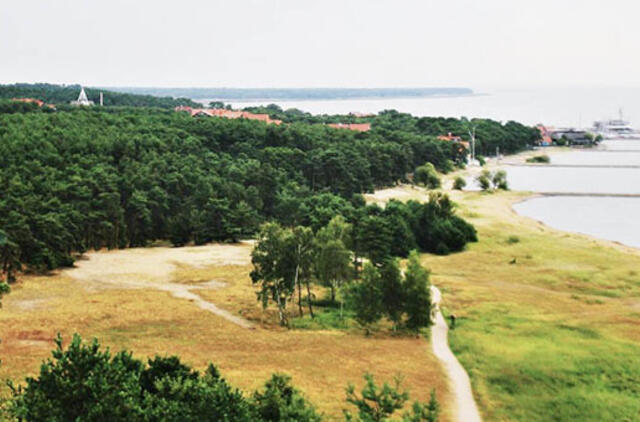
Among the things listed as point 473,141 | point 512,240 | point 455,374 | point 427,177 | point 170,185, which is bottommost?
point 455,374

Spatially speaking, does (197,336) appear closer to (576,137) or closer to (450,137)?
(450,137)

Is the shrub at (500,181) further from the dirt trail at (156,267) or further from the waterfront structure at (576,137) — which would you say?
the waterfront structure at (576,137)

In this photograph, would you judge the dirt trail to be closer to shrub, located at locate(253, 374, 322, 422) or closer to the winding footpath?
the winding footpath

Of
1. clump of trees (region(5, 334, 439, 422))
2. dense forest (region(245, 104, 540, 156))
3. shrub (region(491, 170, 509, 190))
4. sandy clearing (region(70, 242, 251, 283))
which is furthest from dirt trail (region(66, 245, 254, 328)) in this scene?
dense forest (region(245, 104, 540, 156))

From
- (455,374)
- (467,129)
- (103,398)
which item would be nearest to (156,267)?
(455,374)

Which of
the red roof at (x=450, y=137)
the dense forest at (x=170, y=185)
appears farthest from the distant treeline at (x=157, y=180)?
the red roof at (x=450, y=137)

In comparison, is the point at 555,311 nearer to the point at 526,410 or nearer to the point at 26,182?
the point at 526,410
